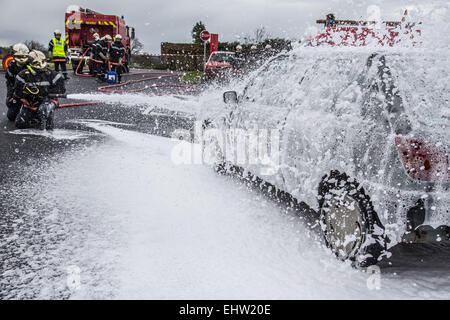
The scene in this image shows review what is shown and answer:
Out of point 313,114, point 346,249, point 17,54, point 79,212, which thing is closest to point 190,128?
point 17,54

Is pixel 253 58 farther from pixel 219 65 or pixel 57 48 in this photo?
pixel 57 48

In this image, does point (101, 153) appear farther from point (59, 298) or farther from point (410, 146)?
point (410, 146)

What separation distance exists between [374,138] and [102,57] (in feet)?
A: 63.9

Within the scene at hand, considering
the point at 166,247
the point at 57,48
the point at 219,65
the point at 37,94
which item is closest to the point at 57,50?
the point at 57,48

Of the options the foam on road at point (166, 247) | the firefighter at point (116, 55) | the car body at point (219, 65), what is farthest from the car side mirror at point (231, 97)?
the firefighter at point (116, 55)

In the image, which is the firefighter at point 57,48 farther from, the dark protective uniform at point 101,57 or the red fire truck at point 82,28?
the red fire truck at point 82,28

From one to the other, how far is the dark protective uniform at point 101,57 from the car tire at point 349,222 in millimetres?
18682

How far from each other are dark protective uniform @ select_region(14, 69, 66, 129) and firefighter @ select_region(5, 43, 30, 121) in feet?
1.55

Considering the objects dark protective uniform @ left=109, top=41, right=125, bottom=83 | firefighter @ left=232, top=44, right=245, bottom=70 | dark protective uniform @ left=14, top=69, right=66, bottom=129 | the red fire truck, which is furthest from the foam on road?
the red fire truck

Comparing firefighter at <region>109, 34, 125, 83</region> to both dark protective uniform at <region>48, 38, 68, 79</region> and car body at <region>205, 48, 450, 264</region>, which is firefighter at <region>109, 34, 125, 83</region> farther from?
car body at <region>205, 48, 450, 264</region>

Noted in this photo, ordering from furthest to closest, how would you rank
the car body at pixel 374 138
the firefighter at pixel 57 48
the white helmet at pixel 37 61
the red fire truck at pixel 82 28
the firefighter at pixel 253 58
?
the red fire truck at pixel 82 28 < the firefighter at pixel 253 58 < the firefighter at pixel 57 48 < the white helmet at pixel 37 61 < the car body at pixel 374 138

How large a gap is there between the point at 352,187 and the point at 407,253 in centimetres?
109

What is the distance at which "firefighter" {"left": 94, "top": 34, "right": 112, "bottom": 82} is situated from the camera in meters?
21.0

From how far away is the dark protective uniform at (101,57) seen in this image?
69.1 ft
